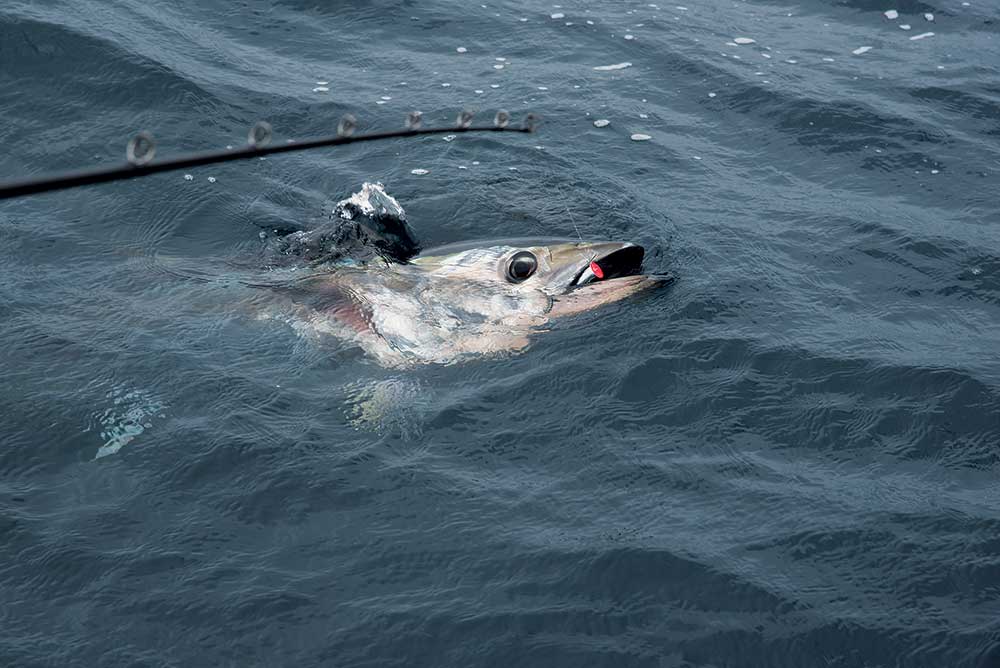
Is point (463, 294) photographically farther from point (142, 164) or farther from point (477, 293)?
point (142, 164)

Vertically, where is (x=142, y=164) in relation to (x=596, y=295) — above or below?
above

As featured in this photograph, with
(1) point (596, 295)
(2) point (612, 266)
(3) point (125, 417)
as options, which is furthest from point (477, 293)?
(3) point (125, 417)

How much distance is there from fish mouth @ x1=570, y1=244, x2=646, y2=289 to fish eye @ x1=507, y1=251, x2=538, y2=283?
300mm

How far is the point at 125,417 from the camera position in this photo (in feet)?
22.5

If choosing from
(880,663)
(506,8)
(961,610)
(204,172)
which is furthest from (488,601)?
(506,8)

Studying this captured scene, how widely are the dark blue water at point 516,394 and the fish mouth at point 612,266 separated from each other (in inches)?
10.2

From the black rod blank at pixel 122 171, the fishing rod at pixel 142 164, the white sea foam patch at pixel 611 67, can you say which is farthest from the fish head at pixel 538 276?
the white sea foam patch at pixel 611 67

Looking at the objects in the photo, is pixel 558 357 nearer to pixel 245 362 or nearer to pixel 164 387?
pixel 245 362

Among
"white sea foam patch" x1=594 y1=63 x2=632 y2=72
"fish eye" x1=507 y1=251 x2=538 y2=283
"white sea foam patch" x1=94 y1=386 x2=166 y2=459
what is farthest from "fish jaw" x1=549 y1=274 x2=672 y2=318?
"white sea foam patch" x1=594 y1=63 x2=632 y2=72

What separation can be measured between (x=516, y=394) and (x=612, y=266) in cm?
139

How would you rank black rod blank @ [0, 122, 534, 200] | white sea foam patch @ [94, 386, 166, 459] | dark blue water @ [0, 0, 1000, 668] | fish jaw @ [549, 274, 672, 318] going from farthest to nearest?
1. fish jaw @ [549, 274, 672, 318]
2. white sea foam patch @ [94, 386, 166, 459]
3. dark blue water @ [0, 0, 1000, 668]
4. black rod blank @ [0, 122, 534, 200]

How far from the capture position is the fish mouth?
789 cm

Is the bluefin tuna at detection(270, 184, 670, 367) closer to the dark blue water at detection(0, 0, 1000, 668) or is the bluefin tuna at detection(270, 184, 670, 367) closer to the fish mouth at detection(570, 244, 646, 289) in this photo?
the fish mouth at detection(570, 244, 646, 289)

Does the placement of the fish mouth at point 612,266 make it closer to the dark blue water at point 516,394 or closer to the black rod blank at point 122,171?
the dark blue water at point 516,394
